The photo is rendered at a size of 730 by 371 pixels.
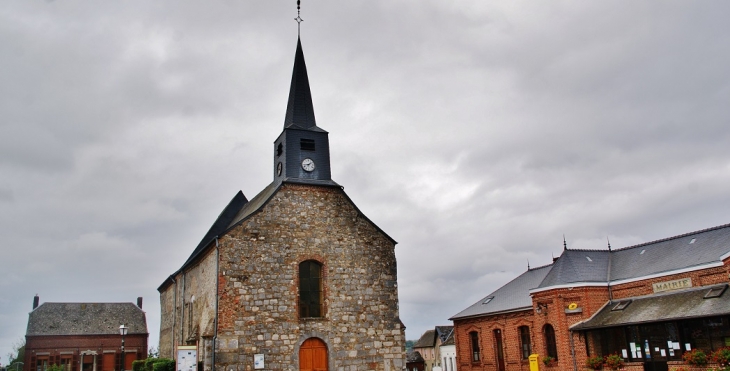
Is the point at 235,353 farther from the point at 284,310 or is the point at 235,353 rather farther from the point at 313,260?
the point at 313,260

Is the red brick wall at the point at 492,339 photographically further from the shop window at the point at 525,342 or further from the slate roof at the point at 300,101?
the slate roof at the point at 300,101

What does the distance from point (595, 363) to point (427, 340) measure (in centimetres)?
3251

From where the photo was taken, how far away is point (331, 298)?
2111 cm

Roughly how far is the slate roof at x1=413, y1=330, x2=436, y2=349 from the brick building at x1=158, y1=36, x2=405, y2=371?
33.8 metres

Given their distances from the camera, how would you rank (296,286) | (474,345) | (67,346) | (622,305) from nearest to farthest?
(296,286)
(622,305)
(474,345)
(67,346)

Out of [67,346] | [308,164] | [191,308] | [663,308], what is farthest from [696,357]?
[67,346]

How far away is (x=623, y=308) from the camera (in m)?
24.3

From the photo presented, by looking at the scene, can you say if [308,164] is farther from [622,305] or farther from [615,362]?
[615,362]

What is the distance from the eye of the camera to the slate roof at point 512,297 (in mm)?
30241

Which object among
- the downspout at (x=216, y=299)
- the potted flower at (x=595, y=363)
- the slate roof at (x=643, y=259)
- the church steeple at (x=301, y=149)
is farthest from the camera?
the potted flower at (x=595, y=363)

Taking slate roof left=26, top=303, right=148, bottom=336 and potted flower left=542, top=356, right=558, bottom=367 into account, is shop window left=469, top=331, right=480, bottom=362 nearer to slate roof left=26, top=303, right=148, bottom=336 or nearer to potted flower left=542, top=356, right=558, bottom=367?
potted flower left=542, top=356, right=558, bottom=367

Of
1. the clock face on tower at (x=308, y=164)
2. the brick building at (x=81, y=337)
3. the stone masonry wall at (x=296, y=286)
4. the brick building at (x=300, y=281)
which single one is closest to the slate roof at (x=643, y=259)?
the stone masonry wall at (x=296, y=286)

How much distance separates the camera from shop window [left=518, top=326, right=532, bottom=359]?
94.2 feet

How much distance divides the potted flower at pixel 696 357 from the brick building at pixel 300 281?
10048mm
